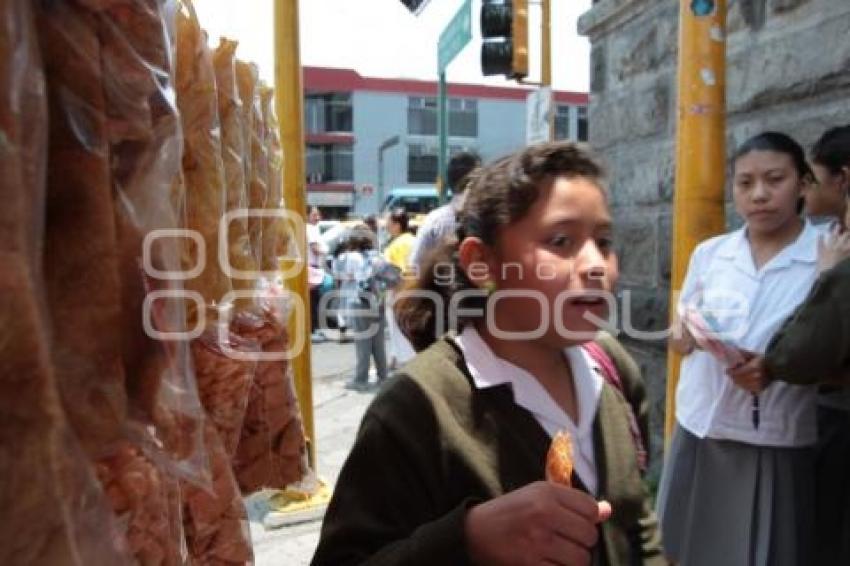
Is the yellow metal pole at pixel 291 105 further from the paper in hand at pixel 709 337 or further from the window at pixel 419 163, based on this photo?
the window at pixel 419 163

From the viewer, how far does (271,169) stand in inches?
64.7

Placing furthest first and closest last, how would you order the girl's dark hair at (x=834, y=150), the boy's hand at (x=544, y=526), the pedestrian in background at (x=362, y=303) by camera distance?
the pedestrian in background at (x=362, y=303) < the girl's dark hair at (x=834, y=150) < the boy's hand at (x=544, y=526)

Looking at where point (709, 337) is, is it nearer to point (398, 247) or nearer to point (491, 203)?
point (491, 203)

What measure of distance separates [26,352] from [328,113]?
39.7 metres

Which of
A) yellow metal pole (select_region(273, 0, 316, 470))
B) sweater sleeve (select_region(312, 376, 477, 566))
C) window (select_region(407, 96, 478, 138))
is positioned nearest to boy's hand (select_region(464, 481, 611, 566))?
sweater sleeve (select_region(312, 376, 477, 566))

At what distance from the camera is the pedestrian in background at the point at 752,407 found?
2242 millimetres

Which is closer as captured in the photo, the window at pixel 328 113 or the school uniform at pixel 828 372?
the school uniform at pixel 828 372

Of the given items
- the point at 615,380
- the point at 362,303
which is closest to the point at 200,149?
the point at 615,380

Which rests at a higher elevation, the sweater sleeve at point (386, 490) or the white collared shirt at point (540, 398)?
the white collared shirt at point (540, 398)

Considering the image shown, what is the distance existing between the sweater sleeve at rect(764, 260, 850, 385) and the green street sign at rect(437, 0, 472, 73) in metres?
4.92

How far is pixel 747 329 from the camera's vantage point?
2.29 meters

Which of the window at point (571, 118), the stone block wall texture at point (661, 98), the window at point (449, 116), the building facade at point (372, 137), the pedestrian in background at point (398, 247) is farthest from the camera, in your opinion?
the window at point (449, 116)

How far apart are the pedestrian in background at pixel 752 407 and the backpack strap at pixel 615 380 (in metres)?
0.87

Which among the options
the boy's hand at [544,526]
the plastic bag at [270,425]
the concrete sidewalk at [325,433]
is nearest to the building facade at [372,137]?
the concrete sidewalk at [325,433]
